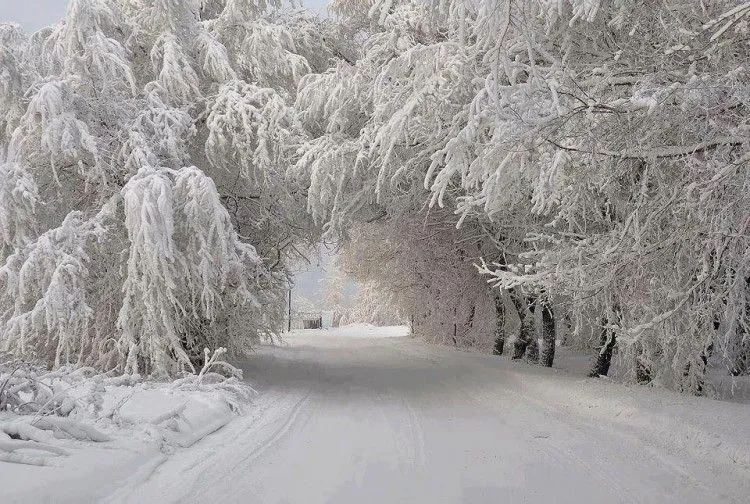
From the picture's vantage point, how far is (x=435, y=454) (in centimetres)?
629

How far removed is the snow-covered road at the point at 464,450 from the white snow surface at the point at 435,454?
2cm

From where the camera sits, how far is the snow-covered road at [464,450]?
4957mm

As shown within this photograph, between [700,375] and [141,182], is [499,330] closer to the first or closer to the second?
[700,375]

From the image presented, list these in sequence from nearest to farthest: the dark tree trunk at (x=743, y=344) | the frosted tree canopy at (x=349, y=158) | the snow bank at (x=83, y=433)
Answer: the snow bank at (x=83, y=433), the frosted tree canopy at (x=349, y=158), the dark tree trunk at (x=743, y=344)

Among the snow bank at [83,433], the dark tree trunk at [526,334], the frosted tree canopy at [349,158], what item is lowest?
the snow bank at [83,433]

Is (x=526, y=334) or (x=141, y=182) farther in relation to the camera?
(x=526, y=334)

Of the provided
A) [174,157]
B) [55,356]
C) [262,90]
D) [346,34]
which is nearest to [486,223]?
[346,34]

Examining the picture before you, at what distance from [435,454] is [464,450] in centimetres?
35

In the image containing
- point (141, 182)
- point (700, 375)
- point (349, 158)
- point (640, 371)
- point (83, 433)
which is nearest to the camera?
point (83, 433)

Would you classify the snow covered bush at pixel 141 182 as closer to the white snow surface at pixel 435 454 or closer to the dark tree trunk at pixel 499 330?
the white snow surface at pixel 435 454

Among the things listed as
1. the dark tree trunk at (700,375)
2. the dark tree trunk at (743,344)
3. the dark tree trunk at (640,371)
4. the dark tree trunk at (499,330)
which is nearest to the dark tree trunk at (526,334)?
the dark tree trunk at (499,330)

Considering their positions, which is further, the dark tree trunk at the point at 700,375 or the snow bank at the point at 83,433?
the dark tree trunk at the point at 700,375

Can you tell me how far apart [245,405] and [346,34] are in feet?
26.2

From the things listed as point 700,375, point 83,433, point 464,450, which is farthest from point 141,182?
point 700,375
